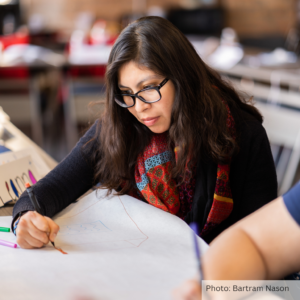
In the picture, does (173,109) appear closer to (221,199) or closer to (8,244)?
(221,199)

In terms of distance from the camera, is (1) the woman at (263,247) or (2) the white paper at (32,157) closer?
(1) the woman at (263,247)

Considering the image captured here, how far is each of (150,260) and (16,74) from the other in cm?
292

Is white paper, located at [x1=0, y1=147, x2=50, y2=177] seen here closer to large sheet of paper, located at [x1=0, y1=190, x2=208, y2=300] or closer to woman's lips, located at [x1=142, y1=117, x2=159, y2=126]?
large sheet of paper, located at [x1=0, y1=190, x2=208, y2=300]

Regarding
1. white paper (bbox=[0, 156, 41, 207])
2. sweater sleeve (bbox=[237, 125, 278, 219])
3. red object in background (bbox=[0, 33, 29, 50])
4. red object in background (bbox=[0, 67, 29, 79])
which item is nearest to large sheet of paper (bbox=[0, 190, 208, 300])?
white paper (bbox=[0, 156, 41, 207])

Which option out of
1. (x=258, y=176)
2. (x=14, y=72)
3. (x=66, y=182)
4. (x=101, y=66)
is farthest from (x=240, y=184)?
(x=14, y=72)

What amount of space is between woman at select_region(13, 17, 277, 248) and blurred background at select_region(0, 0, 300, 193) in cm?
Answer: 20

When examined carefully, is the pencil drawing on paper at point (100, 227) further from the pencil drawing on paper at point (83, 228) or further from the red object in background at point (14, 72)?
the red object in background at point (14, 72)

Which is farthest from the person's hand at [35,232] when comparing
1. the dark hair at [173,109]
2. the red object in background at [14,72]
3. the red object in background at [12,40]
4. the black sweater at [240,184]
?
the red object in background at [12,40]

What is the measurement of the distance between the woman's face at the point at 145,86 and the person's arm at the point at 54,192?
0.21 m

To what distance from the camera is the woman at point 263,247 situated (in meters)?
0.58

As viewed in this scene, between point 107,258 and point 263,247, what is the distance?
0.98 feet

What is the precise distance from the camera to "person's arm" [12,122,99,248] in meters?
0.77

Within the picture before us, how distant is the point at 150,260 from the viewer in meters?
0.70

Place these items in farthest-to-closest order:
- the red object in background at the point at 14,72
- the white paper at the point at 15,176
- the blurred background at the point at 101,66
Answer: the red object in background at the point at 14,72, the blurred background at the point at 101,66, the white paper at the point at 15,176
